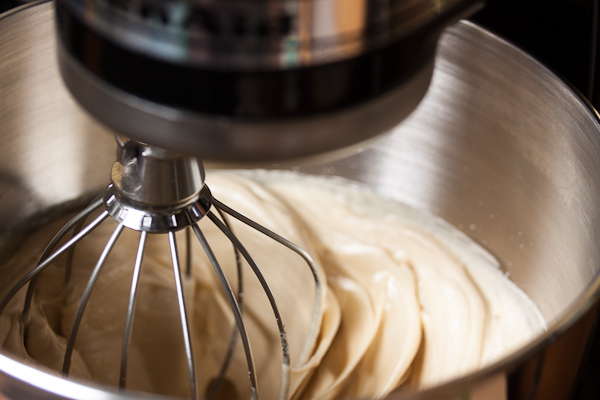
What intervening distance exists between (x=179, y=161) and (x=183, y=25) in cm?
18

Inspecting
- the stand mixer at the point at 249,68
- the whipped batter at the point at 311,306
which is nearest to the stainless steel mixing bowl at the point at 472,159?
the whipped batter at the point at 311,306

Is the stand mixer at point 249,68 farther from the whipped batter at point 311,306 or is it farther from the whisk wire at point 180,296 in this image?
the whipped batter at point 311,306

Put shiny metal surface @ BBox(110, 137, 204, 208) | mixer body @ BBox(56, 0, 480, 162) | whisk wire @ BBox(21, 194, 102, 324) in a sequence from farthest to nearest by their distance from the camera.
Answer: whisk wire @ BBox(21, 194, 102, 324) → shiny metal surface @ BBox(110, 137, 204, 208) → mixer body @ BBox(56, 0, 480, 162)

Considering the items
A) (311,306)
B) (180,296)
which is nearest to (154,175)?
(180,296)

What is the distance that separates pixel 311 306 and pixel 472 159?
0.22 metres

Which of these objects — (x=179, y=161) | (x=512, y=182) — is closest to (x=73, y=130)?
(x=179, y=161)

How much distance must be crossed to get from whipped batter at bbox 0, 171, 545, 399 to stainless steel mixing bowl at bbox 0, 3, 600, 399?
0.12 ft

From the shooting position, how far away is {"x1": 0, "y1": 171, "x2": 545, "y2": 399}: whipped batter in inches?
26.8

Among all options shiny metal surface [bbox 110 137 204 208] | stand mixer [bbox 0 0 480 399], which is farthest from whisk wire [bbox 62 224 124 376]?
stand mixer [bbox 0 0 480 399]

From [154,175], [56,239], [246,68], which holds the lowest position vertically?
[56,239]

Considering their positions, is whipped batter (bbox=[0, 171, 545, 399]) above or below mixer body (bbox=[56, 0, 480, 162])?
below

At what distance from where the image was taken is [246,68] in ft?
0.99

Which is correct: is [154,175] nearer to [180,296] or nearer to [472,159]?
[180,296]

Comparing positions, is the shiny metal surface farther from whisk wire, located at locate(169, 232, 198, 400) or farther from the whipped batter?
the whipped batter
